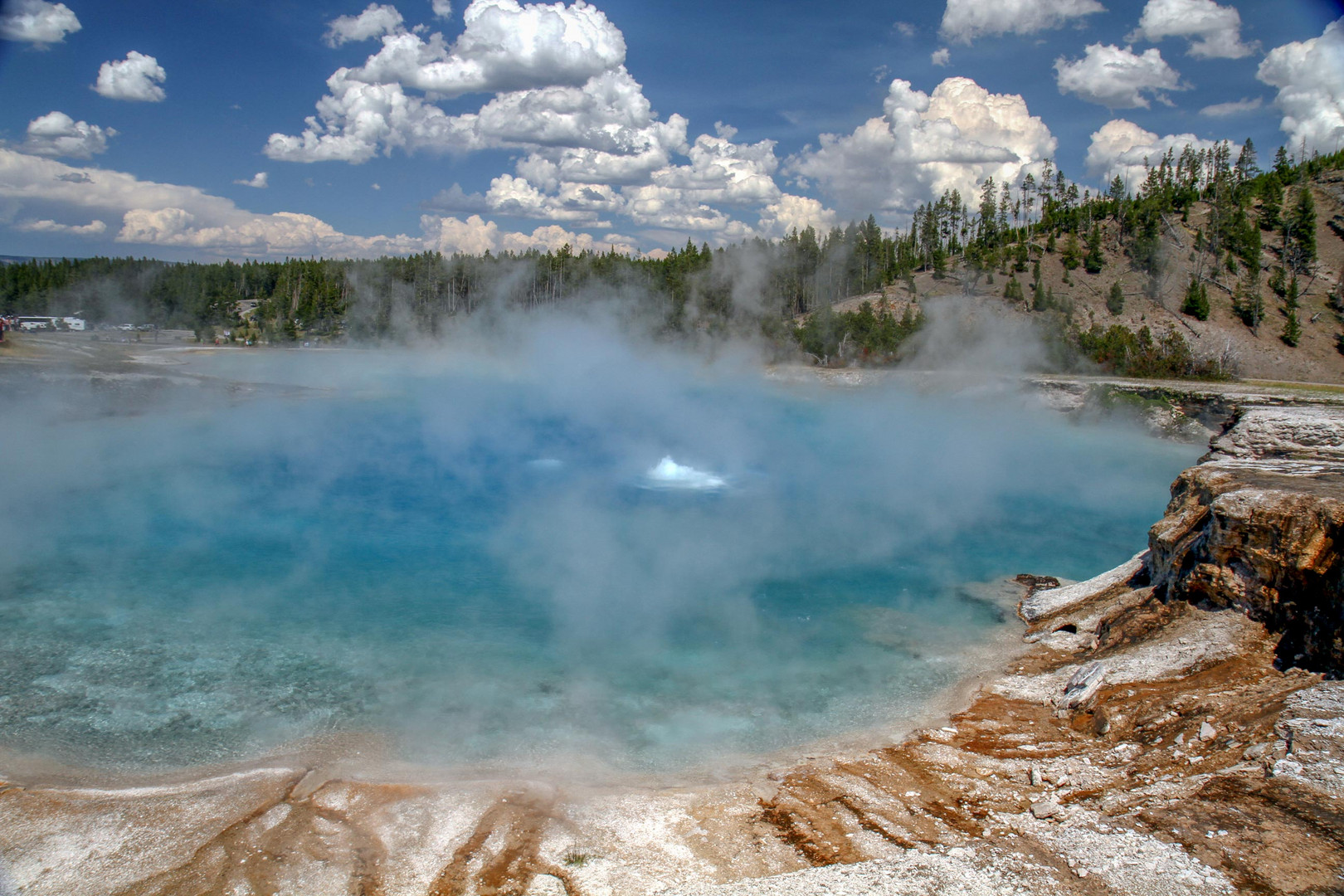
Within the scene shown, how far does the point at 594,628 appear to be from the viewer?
932cm

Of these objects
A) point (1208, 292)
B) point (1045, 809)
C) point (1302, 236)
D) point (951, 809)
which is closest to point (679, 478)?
point (951, 809)

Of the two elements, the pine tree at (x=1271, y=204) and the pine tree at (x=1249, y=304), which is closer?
the pine tree at (x=1249, y=304)

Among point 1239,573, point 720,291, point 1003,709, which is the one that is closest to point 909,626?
point 1003,709

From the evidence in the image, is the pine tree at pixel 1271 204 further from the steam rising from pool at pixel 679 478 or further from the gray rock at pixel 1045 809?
the gray rock at pixel 1045 809

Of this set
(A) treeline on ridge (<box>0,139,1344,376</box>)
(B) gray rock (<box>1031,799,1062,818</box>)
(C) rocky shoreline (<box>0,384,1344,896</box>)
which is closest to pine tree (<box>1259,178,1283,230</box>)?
(A) treeline on ridge (<box>0,139,1344,376</box>)

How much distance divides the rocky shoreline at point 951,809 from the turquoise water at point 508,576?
821 millimetres

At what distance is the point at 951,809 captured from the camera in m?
5.38

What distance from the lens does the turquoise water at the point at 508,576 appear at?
7090 mm

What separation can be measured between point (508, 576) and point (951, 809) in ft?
23.6

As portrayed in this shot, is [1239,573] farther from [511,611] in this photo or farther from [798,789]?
[511,611]

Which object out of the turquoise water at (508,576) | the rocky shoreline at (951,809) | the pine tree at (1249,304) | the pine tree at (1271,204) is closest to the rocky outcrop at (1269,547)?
the rocky shoreline at (951,809)

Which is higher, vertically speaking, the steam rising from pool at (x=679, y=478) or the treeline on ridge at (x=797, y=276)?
the treeline on ridge at (x=797, y=276)

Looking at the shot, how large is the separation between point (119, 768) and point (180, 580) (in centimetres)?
500

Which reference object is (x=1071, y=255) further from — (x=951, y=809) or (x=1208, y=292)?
(x=951, y=809)
